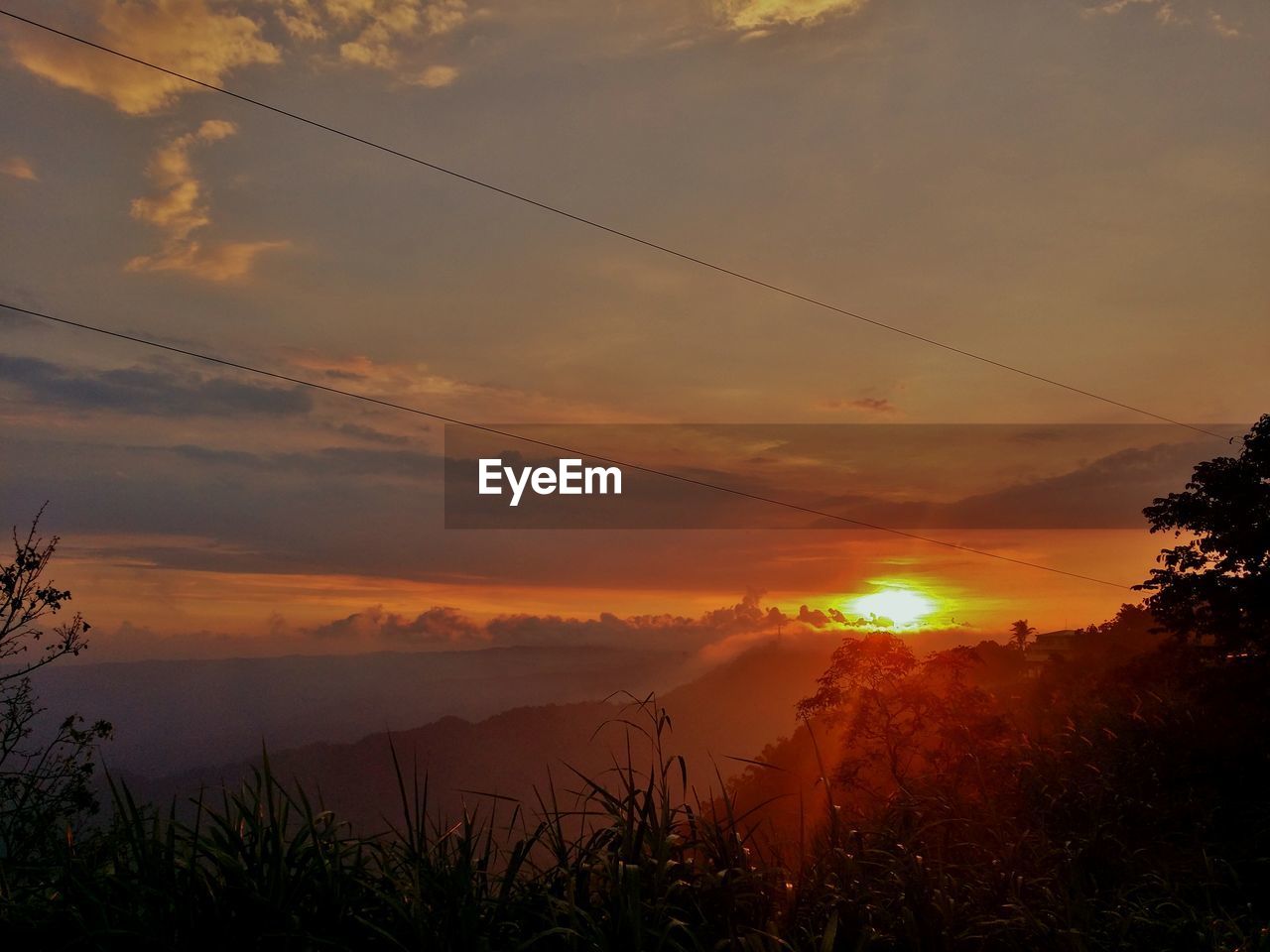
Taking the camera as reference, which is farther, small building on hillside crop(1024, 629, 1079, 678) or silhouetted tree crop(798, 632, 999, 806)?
small building on hillside crop(1024, 629, 1079, 678)

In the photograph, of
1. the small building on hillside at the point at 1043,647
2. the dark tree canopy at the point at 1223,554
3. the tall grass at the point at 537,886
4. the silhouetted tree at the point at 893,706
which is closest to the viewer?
the tall grass at the point at 537,886

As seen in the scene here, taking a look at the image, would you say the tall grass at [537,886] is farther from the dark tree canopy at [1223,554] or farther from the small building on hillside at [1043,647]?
the small building on hillside at [1043,647]

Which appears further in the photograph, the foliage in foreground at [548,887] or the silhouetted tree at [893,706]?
the silhouetted tree at [893,706]

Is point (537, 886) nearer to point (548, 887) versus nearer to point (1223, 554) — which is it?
point (548, 887)

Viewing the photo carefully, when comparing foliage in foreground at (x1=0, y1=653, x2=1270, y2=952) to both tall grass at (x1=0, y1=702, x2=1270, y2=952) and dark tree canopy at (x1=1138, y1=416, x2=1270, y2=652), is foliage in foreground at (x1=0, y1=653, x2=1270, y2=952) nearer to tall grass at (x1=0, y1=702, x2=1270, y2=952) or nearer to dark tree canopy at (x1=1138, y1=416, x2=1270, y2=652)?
tall grass at (x1=0, y1=702, x2=1270, y2=952)

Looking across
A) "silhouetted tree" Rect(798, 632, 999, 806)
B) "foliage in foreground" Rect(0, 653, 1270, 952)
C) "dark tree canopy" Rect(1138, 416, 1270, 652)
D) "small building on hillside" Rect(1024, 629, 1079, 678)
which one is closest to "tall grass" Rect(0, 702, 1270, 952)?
"foliage in foreground" Rect(0, 653, 1270, 952)

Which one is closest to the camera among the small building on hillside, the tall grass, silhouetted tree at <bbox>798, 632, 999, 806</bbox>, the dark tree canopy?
the tall grass

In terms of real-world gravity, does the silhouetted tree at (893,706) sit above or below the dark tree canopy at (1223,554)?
below

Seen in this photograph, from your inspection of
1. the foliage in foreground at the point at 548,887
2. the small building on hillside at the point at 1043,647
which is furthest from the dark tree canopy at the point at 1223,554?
the small building on hillside at the point at 1043,647

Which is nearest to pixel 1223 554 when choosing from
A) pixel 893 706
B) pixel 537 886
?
pixel 893 706
